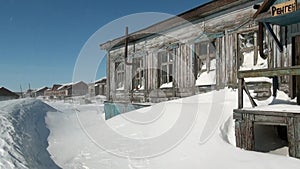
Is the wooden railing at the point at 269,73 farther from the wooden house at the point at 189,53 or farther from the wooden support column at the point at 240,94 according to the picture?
the wooden house at the point at 189,53

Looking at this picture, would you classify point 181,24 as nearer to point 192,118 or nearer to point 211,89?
point 211,89

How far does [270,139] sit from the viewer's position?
5.65 meters

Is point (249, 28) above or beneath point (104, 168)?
above

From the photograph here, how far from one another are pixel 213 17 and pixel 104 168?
6.04 meters

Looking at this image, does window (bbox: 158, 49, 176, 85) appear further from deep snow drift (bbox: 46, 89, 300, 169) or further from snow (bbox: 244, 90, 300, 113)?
snow (bbox: 244, 90, 300, 113)

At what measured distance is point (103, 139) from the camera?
301 inches

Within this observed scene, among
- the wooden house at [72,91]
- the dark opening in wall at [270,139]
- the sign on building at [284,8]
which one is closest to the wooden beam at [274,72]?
the dark opening in wall at [270,139]

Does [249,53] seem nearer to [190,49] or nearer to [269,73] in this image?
[190,49]

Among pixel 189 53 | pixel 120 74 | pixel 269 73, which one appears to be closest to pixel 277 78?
pixel 269 73

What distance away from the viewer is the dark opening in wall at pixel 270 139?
525cm

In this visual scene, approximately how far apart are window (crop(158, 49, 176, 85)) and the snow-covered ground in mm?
2919

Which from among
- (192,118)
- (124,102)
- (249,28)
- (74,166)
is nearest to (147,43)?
(124,102)

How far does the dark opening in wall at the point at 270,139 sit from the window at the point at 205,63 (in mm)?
3179

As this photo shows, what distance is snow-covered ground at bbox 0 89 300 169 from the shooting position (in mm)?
4715
